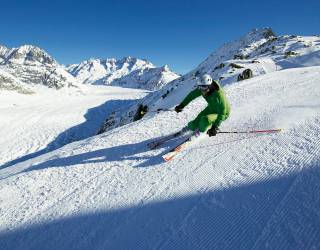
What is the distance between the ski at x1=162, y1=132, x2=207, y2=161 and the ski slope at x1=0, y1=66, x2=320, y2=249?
7.1 inches

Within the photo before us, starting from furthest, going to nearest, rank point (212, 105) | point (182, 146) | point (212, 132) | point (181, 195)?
point (212, 105) < point (212, 132) < point (182, 146) < point (181, 195)

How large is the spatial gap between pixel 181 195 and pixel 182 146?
2284 mm

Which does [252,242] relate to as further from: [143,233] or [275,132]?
[275,132]

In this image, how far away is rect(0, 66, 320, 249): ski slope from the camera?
5035 mm

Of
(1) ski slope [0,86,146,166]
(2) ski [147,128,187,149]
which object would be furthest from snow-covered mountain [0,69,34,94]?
(2) ski [147,128,187,149]

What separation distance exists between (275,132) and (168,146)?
122 inches

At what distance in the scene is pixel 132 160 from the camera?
28.1 feet

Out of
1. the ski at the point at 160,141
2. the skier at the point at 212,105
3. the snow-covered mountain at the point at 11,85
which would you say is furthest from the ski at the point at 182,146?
the snow-covered mountain at the point at 11,85

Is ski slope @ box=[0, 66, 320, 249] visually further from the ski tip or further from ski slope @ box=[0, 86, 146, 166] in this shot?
ski slope @ box=[0, 86, 146, 166]

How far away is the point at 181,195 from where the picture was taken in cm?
632

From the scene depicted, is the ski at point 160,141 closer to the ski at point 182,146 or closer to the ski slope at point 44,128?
the ski at point 182,146

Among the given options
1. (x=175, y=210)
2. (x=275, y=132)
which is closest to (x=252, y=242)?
(x=175, y=210)

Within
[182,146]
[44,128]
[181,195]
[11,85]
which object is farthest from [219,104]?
[11,85]

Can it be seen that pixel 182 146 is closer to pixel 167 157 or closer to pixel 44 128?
pixel 167 157
